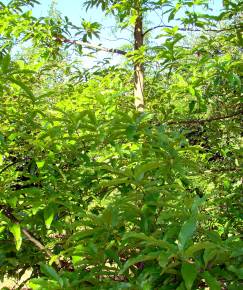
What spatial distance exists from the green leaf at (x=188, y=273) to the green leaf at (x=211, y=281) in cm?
6

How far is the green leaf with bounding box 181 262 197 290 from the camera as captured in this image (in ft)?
4.53

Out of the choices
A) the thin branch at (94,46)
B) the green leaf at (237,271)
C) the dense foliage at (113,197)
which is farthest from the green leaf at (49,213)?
the thin branch at (94,46)

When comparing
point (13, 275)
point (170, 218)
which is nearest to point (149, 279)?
point (170, 218)

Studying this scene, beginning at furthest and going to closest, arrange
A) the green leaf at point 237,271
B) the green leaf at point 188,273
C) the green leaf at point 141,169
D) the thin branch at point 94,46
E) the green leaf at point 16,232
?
the thin branch at point 94,46, the green leaf at point 16,232, the green leaf at point 141,169, the green leaf at point 237,271, the green leaf at point 188,273

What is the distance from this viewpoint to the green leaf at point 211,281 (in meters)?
1.41

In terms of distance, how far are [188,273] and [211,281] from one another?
9 centimetres

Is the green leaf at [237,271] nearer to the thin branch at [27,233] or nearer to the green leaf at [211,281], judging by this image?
the green leaf at [211,281]

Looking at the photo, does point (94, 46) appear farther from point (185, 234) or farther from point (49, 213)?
point (185, 234)

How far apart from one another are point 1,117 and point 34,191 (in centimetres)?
76

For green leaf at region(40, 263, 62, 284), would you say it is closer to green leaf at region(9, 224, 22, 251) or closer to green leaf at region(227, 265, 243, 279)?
green leaf at region(9, 224, 22, 251)

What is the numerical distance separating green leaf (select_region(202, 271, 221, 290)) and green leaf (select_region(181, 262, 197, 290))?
0.06 meters

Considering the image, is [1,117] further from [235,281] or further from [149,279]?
[235,281]

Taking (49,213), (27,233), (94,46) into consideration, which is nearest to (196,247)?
(49,213)

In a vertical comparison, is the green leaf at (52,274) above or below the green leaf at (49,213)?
below
